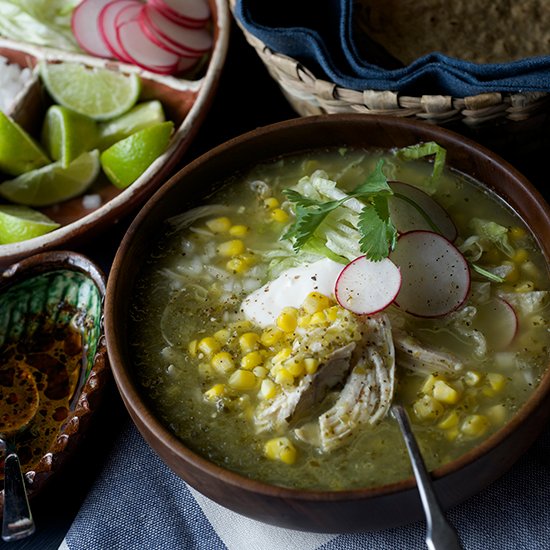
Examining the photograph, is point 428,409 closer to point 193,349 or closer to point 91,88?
point 193,349

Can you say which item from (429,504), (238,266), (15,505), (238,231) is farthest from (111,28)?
(429,504)

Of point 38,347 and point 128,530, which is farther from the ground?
point 38,347

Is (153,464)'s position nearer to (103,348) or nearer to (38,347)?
(103,348)

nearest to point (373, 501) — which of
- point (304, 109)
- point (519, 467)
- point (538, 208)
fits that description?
point (519, 467)

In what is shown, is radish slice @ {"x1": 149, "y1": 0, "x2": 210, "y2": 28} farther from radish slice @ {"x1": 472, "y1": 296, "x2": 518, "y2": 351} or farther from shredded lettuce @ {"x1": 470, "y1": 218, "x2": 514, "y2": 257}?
radish slice @ {"x1": 472, "y1": 296, "x2": 518, "y2": 351}

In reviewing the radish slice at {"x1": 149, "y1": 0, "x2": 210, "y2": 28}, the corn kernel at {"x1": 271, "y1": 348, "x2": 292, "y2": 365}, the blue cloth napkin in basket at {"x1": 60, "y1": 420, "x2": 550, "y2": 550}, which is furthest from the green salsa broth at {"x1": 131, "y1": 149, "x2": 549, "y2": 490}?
the radish slice at {"x1": 149, "y1": 0, "x2": 210, "y2": 28}

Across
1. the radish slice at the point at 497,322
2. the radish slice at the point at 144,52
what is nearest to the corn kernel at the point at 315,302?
the radish slice at the point at 497,322
